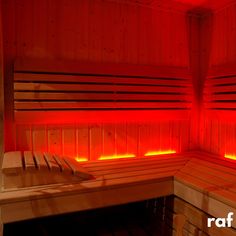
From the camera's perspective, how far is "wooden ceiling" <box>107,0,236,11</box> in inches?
123

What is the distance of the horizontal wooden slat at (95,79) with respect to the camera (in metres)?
2.62

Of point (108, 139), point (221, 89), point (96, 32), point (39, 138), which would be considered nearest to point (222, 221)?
point (108, 139)

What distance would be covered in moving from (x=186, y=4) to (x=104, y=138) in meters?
1.90

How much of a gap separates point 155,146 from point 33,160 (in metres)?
1.61

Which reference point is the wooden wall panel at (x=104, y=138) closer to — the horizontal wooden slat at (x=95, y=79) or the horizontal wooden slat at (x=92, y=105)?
Result: the horizontal wooden slat at (x=92, y=105)

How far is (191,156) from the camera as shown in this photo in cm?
322

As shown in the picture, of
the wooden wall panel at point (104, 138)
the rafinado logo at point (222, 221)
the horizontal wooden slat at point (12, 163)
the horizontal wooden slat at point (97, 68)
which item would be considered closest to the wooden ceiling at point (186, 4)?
the horizontal wooden slat at point (97, 68)

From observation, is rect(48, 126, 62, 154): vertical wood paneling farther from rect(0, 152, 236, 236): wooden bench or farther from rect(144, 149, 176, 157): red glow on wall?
rect(144, 149, 176, 157): red glow on wall

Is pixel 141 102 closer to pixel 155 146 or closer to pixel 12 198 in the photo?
pixel 155 146

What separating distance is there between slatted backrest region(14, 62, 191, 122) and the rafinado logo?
1475 mm

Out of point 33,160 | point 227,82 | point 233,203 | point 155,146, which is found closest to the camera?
point 233,203

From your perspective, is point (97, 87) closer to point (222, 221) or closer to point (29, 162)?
point (29, 162)

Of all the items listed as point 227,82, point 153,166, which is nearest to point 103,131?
point 153,166

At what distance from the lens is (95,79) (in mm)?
2889
